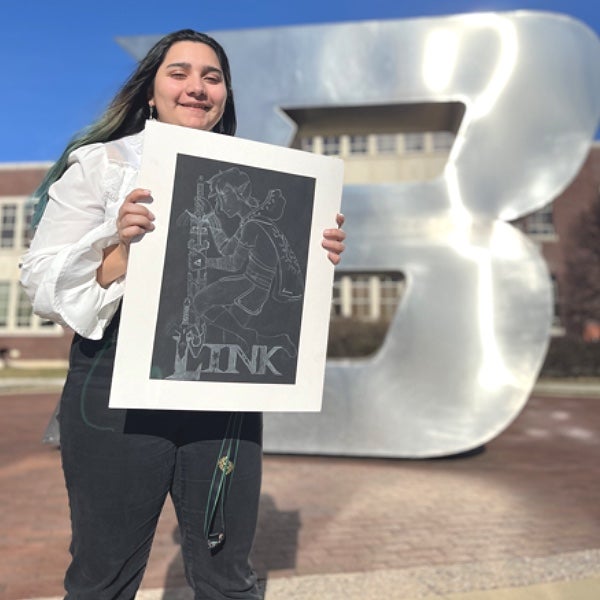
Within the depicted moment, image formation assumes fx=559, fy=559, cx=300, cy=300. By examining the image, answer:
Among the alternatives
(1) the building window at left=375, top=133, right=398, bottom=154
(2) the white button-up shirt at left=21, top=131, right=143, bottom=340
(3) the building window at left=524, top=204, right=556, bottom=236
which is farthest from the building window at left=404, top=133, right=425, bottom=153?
(2) the white button-up shirt at left=21, top=131, right=143, bottom=340

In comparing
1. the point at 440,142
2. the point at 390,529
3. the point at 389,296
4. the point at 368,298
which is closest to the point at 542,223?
the point at 440,142

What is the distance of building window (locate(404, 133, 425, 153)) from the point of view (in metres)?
22.0

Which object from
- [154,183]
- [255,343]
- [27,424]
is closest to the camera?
[154,183]

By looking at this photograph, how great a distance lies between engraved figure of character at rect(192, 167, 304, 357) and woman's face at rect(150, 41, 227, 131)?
23 centimetres

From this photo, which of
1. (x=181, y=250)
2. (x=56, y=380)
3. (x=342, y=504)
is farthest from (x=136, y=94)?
(x=56, y=380)

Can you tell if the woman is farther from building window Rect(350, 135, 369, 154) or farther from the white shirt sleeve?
building window Rect(350, 135, 369, 154)

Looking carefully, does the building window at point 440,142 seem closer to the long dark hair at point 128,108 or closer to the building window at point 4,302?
the building window at point 4,302

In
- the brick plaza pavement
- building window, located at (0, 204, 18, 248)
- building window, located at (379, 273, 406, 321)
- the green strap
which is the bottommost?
the brick plaza pavement

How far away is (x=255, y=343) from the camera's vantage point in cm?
152

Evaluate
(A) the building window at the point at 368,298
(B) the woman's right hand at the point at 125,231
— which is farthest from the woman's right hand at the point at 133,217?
(A) the building window at the point at 368,298

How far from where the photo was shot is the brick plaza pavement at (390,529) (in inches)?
112

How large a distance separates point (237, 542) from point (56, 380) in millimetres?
16480

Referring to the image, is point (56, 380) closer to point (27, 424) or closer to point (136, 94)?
point (27, 424)

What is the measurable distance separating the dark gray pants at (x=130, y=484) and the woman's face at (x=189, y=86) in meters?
0.61
